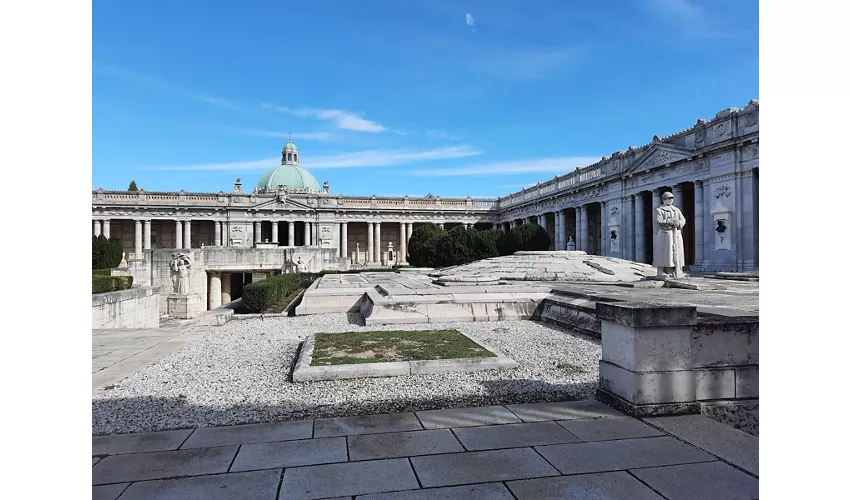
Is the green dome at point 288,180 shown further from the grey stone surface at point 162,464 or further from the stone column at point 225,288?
the grey stone surface at point 162,464

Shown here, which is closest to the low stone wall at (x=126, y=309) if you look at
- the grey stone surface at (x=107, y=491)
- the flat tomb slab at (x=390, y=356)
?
the flat tomb slab at (x=390, y=356)

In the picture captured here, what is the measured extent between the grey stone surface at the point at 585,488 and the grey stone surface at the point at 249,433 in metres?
1.94

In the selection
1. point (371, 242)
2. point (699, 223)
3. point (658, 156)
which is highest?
point (658, 156)

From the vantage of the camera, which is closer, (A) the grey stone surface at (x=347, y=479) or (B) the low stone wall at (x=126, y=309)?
(A) the grey stone surface at (x=347, y=479)

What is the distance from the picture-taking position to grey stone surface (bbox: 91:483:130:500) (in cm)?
311

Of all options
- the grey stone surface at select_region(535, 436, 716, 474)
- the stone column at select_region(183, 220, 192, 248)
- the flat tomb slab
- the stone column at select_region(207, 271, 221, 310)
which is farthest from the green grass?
the stone column at select_region(183, 220, 192, 248)

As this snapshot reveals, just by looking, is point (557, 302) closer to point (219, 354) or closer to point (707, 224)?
point (219, 354)

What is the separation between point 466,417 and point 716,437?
6.93 feet

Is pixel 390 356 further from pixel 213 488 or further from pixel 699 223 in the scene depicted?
pixel 699 223

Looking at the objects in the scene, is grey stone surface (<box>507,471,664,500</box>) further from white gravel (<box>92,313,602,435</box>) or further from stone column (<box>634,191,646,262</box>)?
stone column (<box>634,191,646,262</box>)

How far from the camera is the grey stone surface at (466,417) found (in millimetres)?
4406

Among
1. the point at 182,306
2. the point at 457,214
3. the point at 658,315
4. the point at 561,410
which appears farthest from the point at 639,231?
the point at 561,410

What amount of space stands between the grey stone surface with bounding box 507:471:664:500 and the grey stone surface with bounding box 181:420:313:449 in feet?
6.36

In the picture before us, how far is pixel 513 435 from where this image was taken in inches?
160
